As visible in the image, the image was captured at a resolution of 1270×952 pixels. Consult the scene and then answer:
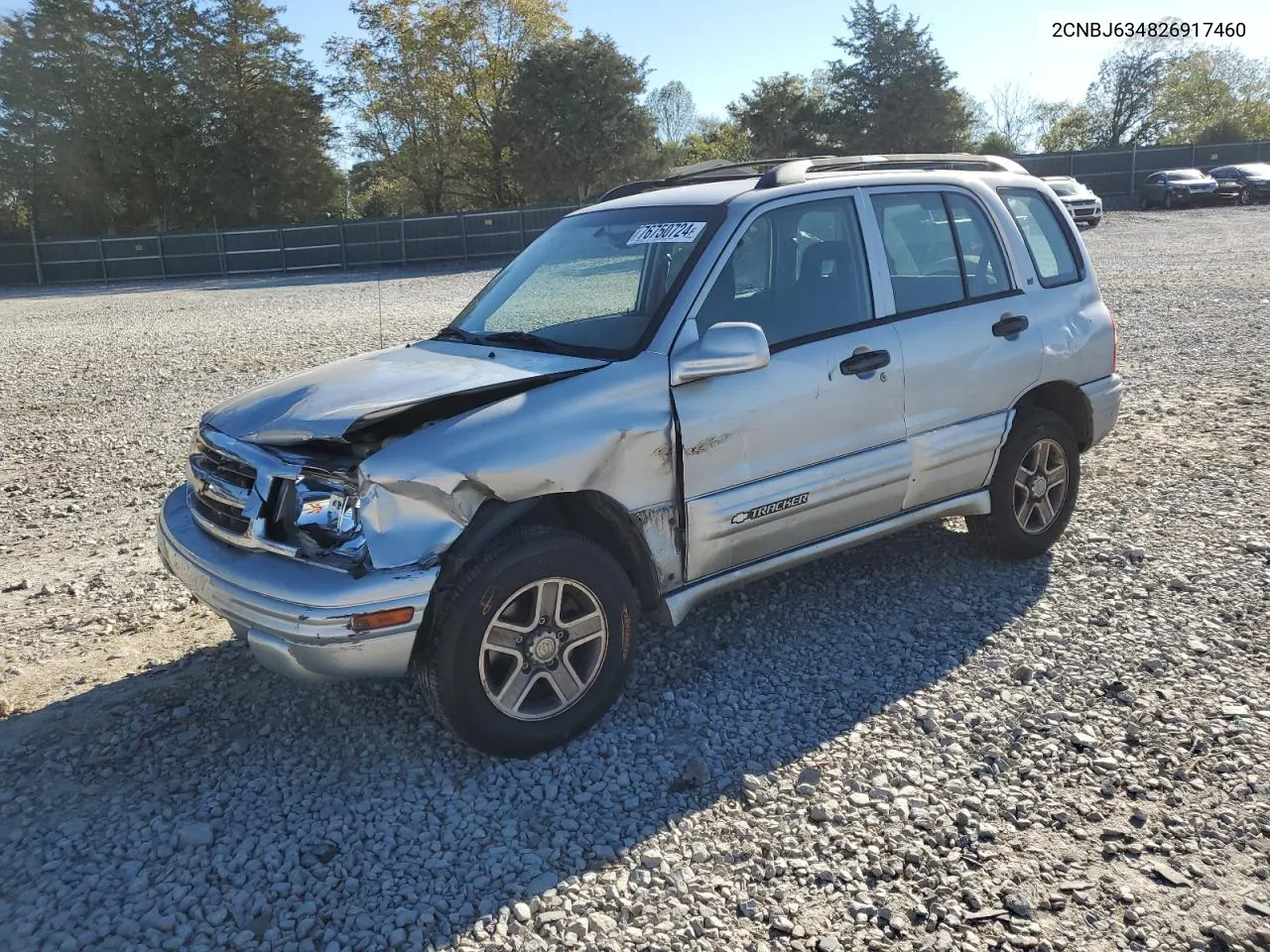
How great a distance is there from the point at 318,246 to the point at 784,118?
2384cm

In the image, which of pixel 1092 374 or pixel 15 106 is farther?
pixel 15 106

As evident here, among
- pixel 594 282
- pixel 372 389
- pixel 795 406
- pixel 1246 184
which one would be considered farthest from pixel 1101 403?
pixel 1246 184

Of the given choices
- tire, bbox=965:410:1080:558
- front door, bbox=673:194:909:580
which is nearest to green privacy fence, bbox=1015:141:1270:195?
tire, bbox=965:410:1080:558

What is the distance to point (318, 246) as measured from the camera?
3553 centimetres

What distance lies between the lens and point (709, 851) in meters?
3.11

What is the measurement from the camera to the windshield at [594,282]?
406 cm

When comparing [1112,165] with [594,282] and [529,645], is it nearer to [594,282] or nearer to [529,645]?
[594,282]

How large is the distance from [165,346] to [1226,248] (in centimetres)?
2089

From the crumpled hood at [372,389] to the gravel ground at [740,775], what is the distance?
1.20 m

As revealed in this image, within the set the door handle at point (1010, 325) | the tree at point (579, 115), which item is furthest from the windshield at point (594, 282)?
the tree at point (579, 115)

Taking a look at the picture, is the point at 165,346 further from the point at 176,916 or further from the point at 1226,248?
the point at 1226,248

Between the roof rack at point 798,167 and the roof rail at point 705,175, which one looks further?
the roof rail at point 705,175

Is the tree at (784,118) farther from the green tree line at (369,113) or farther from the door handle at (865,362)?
the door handle at (865,362)

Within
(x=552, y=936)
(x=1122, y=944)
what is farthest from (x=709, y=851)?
(x=1122, y=944)
